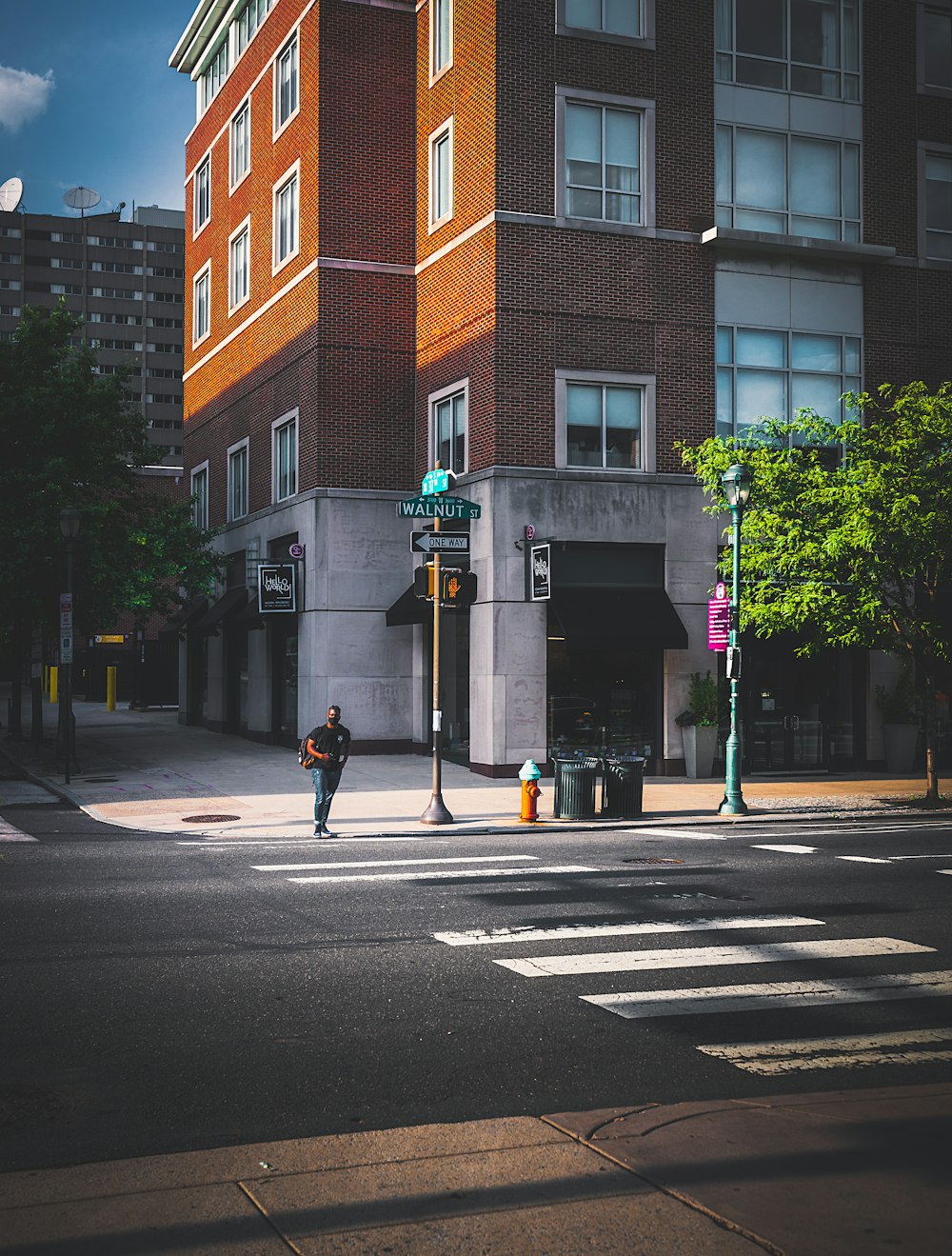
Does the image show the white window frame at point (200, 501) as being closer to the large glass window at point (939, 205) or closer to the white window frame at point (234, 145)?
the white window frame at point (234, 145)

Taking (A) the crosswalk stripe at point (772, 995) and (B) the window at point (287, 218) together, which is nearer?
(A) the crosswalk stripe at point (772, 995)

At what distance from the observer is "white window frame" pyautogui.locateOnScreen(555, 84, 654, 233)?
24984mm

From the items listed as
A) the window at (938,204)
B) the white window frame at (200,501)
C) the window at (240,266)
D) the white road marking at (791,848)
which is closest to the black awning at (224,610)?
the white window frame at (200,501)

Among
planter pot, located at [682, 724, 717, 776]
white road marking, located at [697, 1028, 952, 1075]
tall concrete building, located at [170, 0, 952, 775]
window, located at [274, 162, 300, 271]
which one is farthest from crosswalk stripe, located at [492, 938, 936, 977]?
window, located at [274, 162, 300, 271]

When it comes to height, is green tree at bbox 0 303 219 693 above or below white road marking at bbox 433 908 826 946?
above

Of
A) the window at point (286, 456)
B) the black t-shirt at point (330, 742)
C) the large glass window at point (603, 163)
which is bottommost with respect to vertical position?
the black t-shirt at point (330, 742)

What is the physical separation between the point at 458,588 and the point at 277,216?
17893 millimetres

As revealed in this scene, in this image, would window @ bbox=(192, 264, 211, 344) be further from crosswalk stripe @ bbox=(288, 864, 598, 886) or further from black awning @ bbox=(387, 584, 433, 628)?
crosswalk stripe @ bbox=(288, 864, 598, 886)

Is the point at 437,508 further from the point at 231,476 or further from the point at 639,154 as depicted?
the point at 231,476

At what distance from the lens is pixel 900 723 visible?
26812mm

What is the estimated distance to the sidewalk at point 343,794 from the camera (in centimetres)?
1825

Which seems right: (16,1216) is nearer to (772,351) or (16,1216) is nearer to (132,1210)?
(132,1210)

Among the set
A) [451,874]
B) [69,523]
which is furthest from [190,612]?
[451,874]

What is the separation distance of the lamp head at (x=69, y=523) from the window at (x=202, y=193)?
1988 centimetres
